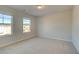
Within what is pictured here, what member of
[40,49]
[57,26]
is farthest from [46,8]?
[57,26]

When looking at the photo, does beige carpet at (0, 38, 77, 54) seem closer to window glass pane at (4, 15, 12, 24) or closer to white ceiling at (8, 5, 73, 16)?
white ceiling at (8, 5, 73, 16)

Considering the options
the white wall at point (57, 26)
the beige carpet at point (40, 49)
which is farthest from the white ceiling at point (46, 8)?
the white wall at point (57, 26)

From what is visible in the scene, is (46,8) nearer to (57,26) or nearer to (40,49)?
(40,49)

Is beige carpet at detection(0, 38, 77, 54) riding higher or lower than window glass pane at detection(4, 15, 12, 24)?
lower

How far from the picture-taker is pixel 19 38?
5000 millimetres

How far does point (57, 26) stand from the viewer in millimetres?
6301

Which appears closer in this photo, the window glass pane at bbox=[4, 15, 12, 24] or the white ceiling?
the white ceiling

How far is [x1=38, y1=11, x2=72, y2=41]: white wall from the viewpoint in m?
5.79

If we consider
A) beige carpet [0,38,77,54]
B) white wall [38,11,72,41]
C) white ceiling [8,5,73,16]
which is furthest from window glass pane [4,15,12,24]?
white wall [38,11,72,41]

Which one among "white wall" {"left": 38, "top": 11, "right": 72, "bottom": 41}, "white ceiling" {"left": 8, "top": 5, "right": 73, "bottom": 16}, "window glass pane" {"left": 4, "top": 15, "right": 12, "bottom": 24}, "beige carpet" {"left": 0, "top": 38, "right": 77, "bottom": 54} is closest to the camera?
"white ceiling" {"left": 8, "top": 5, "right": 73, "bottom": 16}

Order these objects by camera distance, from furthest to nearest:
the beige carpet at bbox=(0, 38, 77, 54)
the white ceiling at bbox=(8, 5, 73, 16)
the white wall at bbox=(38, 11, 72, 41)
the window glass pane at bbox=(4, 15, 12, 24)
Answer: the white wall at bbox=(38, 11, 72, 41), the window glass pane at bbox=(4, 15, 12, 24), the beige carpet at bbox=(0, 38, 77, 54), the white ceiling at bbox=(8, 5, 73, 16)

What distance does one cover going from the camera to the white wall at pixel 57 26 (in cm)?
579

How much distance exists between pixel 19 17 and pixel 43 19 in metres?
2.13
